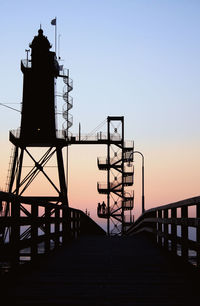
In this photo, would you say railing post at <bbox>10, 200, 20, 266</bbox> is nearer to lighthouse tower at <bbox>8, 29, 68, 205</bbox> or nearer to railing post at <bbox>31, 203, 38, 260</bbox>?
railing post at <bbox>31, 203, 38, 260</bbox>

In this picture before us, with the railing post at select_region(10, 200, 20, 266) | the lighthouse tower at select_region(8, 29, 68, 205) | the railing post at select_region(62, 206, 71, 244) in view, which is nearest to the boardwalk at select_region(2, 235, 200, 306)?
the railing post at select_region(10, 200, 20, 266)

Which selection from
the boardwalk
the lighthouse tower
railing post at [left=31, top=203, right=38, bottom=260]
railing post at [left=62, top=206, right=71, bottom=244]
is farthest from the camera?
the lighthouse tower

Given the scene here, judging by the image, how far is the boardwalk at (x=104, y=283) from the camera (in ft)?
20.5

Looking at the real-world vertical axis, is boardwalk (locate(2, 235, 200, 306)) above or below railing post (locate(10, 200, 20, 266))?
below

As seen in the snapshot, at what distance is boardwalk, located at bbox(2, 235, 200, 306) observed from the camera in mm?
6258

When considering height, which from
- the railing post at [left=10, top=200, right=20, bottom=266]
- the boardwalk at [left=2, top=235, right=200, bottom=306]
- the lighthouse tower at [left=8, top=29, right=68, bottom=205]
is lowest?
the boardwalk at [left=2, top=235, right=200, bottom=306]

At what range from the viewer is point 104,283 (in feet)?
25.0

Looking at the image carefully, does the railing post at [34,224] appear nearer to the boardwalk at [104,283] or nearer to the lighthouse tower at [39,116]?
the boardwalk at [104,283]

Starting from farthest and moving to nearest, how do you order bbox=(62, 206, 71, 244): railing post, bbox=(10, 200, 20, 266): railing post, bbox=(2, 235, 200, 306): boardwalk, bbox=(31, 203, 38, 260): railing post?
bbox=(62, 206, 71, 244): railing post, bbox=(31, 203, 38, 260): railing post, bbox=(10, 200, 20, 266): railing post, bbox=(2, 235, 200, 306): boardwalk

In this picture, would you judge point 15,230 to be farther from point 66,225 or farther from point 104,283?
point 66,225

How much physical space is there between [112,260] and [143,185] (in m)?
23.2

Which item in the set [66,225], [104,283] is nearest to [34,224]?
[104,283]

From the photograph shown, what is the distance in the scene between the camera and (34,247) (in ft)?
31.4

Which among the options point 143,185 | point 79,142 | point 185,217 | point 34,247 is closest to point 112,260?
point 34,247
